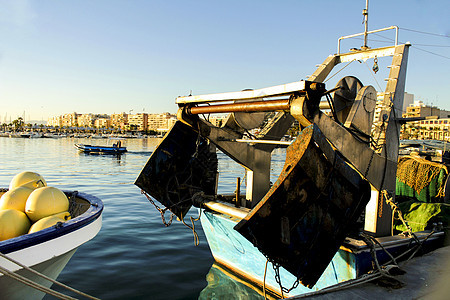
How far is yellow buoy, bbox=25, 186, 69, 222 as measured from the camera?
6.76 metres

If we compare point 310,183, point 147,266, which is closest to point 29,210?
point 147,266

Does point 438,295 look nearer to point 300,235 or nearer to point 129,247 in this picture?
point 300,235

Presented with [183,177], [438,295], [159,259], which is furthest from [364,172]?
[159,259]

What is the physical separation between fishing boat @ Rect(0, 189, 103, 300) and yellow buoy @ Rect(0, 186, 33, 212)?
1173mm

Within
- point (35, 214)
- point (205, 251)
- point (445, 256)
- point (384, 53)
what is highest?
point (384, 53)

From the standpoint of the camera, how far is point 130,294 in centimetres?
740

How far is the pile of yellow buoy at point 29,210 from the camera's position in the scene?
6266 mm

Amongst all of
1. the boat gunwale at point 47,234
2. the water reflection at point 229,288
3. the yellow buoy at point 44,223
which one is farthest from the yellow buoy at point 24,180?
the water reflection at point 229,288

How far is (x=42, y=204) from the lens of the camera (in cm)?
683

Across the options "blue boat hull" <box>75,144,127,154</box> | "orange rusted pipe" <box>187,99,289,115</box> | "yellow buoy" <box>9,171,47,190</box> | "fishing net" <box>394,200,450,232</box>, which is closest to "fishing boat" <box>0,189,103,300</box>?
"yellow buoy" <box>9,171,47,190</box>

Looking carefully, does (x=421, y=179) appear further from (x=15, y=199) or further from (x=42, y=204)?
(x=15, y=199)

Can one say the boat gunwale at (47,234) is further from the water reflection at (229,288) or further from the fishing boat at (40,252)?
the water reflection at (229,288)

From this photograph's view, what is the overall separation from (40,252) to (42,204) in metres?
1.28

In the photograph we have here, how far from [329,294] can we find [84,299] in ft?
17.5
